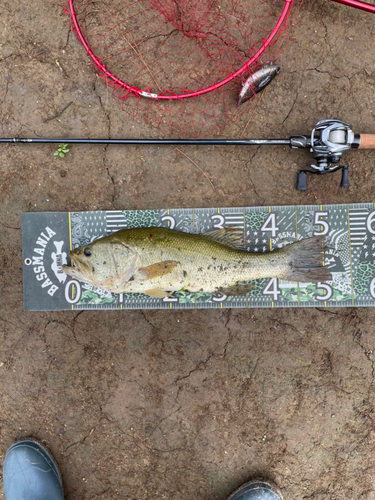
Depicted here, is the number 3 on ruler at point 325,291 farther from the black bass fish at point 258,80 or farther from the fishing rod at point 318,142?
the black bass fish at point 258,80

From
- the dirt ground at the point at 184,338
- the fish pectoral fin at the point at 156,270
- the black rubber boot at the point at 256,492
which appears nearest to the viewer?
the fish pectoral fin at the point at 156,270

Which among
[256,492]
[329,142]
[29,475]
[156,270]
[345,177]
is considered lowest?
[256,492]

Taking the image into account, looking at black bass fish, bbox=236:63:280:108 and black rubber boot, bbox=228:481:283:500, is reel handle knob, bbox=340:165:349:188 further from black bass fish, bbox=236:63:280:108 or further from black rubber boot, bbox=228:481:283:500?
black rubber boot, bbox=228:481:283:500

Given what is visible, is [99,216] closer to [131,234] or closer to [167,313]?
[131,234]

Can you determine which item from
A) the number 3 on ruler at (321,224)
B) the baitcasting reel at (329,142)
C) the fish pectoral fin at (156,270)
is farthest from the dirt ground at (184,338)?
the fish pectoral fin at (156,270)

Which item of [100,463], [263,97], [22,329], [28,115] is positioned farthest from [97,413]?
[263,97]

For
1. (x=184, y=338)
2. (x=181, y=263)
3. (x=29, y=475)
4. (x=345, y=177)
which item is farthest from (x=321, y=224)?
(x=29, y=475)

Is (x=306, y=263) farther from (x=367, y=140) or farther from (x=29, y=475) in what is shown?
(x=29, y=475)
